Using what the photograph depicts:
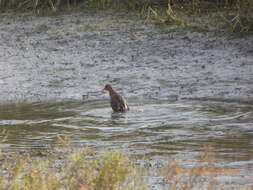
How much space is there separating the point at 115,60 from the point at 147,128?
3.95 m

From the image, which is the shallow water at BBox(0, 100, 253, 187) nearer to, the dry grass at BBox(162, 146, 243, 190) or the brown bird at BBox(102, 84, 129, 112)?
the brown bird at BBox(102, 84, 129, 112)

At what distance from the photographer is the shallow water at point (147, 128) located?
27.3 feet

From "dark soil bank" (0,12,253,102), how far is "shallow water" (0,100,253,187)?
2.19 feet

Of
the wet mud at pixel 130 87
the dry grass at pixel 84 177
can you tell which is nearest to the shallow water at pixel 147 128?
the wet mud at pixel 130 87

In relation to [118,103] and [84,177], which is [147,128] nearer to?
[118,103]

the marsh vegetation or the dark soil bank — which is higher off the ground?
the marsh vegetation

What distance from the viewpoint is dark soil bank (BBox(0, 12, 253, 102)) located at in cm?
1210

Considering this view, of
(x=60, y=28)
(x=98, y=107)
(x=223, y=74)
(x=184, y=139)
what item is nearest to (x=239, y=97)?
(x=223, y=74)

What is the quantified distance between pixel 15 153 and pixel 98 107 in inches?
124

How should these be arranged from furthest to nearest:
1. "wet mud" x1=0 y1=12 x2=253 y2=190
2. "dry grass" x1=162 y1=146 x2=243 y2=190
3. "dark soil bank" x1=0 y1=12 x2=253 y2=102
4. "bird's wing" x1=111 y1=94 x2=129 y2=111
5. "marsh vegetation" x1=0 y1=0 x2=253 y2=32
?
"marsh vegetation" x1=0 y1=0 x2=253 y2=32 → "dark soil bank" x1=0 y1=12 x2=253 y2=102 → "bird's wing" x1=111 y1=94 x2=129 y2=111 → "wet mud" x1=0 y1=12 x2=253 y2=190 → "dry grass" x1=162 y1=146 x2=243 y2=190

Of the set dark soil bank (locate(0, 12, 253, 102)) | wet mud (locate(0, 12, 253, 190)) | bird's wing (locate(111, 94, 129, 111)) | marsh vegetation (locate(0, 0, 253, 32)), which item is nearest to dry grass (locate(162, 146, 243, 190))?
wet mud (locate(0, 12, 253, 190))

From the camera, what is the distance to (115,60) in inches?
532

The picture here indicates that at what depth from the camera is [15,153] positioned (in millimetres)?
8383

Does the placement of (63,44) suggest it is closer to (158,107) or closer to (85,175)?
(158,107)
